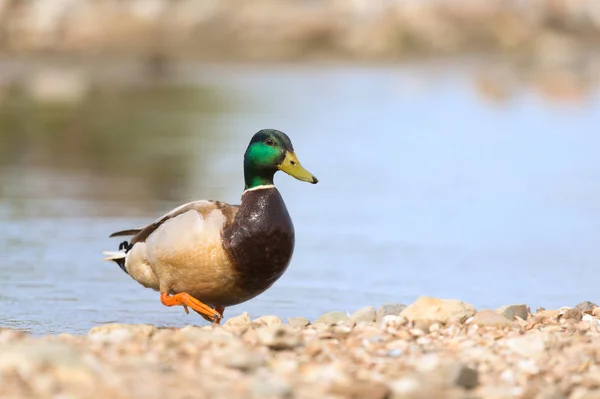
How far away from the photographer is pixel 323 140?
13805 mm

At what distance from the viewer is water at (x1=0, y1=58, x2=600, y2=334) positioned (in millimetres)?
7262

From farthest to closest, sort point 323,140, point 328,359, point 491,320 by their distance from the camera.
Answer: point 323,140 → point 491,320 → point 328,359

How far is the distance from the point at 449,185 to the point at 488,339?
5.76m

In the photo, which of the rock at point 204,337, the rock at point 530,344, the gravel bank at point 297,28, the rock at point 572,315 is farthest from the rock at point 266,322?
the gravel bank at point 297,28

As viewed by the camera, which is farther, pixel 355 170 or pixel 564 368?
pixel 355 170

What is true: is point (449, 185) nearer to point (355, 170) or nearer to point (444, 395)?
point (355, 170)

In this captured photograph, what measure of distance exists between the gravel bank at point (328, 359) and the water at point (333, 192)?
4.58ft

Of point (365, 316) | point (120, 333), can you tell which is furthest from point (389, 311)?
point (120, 333)

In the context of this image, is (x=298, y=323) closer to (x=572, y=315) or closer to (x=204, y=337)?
(x=204, y=337)

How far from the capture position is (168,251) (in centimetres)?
605

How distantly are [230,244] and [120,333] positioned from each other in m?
1.16

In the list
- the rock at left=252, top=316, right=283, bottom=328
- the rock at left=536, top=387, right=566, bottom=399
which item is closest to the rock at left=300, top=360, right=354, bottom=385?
the rock at left=536, top=387, right=566, bottom=399

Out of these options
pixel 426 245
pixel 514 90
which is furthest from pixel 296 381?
pixel 514 90

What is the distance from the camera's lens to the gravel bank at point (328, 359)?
13.4 ft
